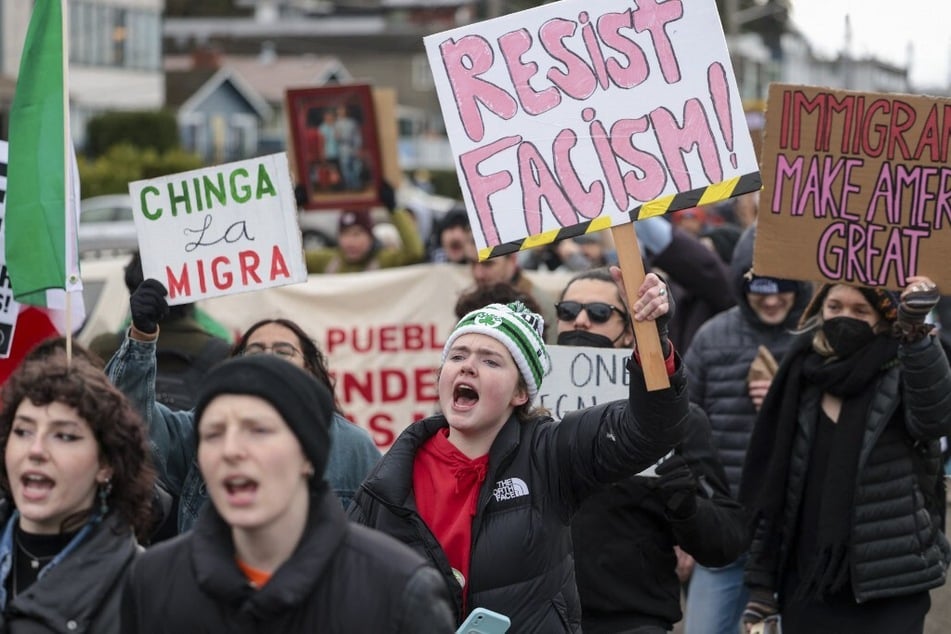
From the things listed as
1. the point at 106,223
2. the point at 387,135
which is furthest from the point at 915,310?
the point at 106,223

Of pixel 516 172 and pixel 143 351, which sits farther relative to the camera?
pixel 143 351

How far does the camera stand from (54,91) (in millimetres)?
5195

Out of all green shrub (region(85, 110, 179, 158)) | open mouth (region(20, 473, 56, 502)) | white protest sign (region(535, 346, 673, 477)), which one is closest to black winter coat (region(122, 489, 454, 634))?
open mouth (region(20, 473, 56, 502))

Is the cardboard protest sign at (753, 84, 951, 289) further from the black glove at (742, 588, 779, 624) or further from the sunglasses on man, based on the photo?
the black glove at (742, 588, 779, 624)

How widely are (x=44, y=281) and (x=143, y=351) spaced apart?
45cm

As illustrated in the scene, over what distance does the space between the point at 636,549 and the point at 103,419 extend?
2158 mm

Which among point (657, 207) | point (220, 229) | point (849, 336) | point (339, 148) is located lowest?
point (849, 336)

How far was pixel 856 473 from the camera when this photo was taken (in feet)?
18.1

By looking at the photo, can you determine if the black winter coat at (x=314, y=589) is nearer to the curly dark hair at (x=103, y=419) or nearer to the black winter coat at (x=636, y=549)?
the curly dark hair at (x=103, y=419)

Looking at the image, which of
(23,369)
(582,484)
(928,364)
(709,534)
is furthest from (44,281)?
(928,364)

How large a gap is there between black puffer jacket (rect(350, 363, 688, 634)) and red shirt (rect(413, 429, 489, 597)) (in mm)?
27

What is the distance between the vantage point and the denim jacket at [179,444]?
4934mm

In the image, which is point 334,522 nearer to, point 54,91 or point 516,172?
point 516,172

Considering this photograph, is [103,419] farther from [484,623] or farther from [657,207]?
[657,207]
